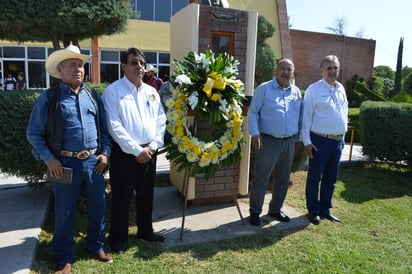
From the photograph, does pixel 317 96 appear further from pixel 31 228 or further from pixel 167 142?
pixel 31 228

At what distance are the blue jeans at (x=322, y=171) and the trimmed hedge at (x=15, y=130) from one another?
3.38m

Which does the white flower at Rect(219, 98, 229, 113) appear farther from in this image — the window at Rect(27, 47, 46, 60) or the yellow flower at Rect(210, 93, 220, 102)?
the window at Rect(27, 47, 46, 60)

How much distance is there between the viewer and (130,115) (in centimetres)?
333

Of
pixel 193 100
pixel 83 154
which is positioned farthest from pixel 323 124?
pixel 83 154

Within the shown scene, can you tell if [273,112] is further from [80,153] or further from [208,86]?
[80,153]

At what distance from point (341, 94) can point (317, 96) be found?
15.6 inches

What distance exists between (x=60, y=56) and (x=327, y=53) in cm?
2646

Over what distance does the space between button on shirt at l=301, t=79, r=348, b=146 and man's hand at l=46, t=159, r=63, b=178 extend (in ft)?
9.26

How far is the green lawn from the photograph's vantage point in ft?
11.0

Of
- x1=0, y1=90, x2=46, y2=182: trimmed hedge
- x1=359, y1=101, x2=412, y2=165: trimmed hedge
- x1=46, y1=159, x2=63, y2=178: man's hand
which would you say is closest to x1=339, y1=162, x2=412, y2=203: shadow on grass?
x1=359, y1=101, x2=412, y2=165: trimmed hedge

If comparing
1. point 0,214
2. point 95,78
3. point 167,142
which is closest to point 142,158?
point 167,142

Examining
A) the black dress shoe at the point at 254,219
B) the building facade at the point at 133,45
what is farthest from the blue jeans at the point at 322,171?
the building facade at the point at 133,45

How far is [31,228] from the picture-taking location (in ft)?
12.5

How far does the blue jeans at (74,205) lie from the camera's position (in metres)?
3.06
